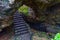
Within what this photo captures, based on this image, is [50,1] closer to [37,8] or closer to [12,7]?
[37,8]

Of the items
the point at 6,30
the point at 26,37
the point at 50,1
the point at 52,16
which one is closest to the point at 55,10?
the point at 52,16

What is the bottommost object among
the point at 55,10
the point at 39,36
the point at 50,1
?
the point at 39,36

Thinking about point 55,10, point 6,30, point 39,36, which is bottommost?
point 39,36

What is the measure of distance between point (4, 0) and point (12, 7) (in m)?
1.03

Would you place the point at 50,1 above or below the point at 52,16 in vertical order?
above

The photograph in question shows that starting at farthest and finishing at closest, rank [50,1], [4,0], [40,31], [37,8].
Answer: [40,31] < [37,8] < [50,1] < [4,0]

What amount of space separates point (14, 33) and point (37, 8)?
12.5 ft

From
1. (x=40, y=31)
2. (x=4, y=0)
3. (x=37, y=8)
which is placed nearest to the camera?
(x=4, y=0)

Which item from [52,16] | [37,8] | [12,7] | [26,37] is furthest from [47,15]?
[12,7]

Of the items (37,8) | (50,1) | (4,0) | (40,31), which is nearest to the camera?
(4,0)

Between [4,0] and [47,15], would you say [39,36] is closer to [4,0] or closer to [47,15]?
[47,15]

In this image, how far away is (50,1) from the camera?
1529cm

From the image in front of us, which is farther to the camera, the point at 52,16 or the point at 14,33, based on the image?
the point at 52,16

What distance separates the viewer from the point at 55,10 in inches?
660
